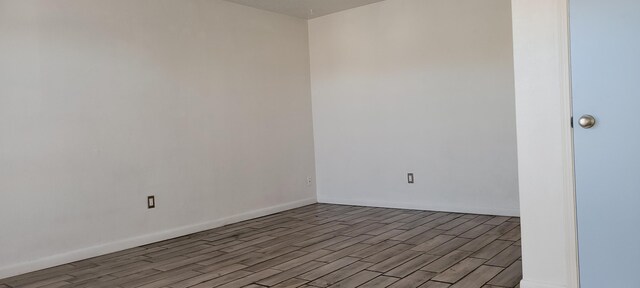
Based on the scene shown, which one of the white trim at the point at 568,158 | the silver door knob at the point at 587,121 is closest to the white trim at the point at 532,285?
the white trim at the point at 568,158

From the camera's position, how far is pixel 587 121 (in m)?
2.26

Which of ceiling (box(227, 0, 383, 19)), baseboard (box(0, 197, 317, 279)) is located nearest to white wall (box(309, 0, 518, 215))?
ceiling (box(227, 0, 383, 19))

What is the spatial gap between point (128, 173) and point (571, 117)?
3.26 m

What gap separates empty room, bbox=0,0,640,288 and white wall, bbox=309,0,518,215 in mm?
21

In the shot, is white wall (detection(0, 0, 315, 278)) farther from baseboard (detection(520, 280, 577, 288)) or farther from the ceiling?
baseboard (detection(520, 280, 577, 288))

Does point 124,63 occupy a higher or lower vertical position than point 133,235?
higher

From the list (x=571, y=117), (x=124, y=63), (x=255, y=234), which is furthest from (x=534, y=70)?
(x=124, y=63)

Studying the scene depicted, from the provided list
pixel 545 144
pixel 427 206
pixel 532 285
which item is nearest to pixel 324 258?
pixel 532 285

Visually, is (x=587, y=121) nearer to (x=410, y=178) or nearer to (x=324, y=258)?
(x=324, y=258)

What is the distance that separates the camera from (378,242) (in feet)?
12.5

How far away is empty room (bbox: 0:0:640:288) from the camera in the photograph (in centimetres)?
233

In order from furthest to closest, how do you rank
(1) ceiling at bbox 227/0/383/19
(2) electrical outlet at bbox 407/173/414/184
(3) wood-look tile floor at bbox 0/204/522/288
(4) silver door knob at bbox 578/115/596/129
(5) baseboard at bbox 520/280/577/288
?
(2) electrical outlet at bbox 407/173/414/184
(1) ceiling at bbox 227/0/383/19
(3) wood-look tile floor at bbox 0/204/522/288
(5) baseboard at bbox 520/280/577/288
(4) silver door knob at bbox 578/115/596/129

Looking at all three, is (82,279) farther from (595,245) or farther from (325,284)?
(595,245)

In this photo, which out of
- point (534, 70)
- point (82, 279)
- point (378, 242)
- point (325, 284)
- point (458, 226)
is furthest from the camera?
point (458, 226)
